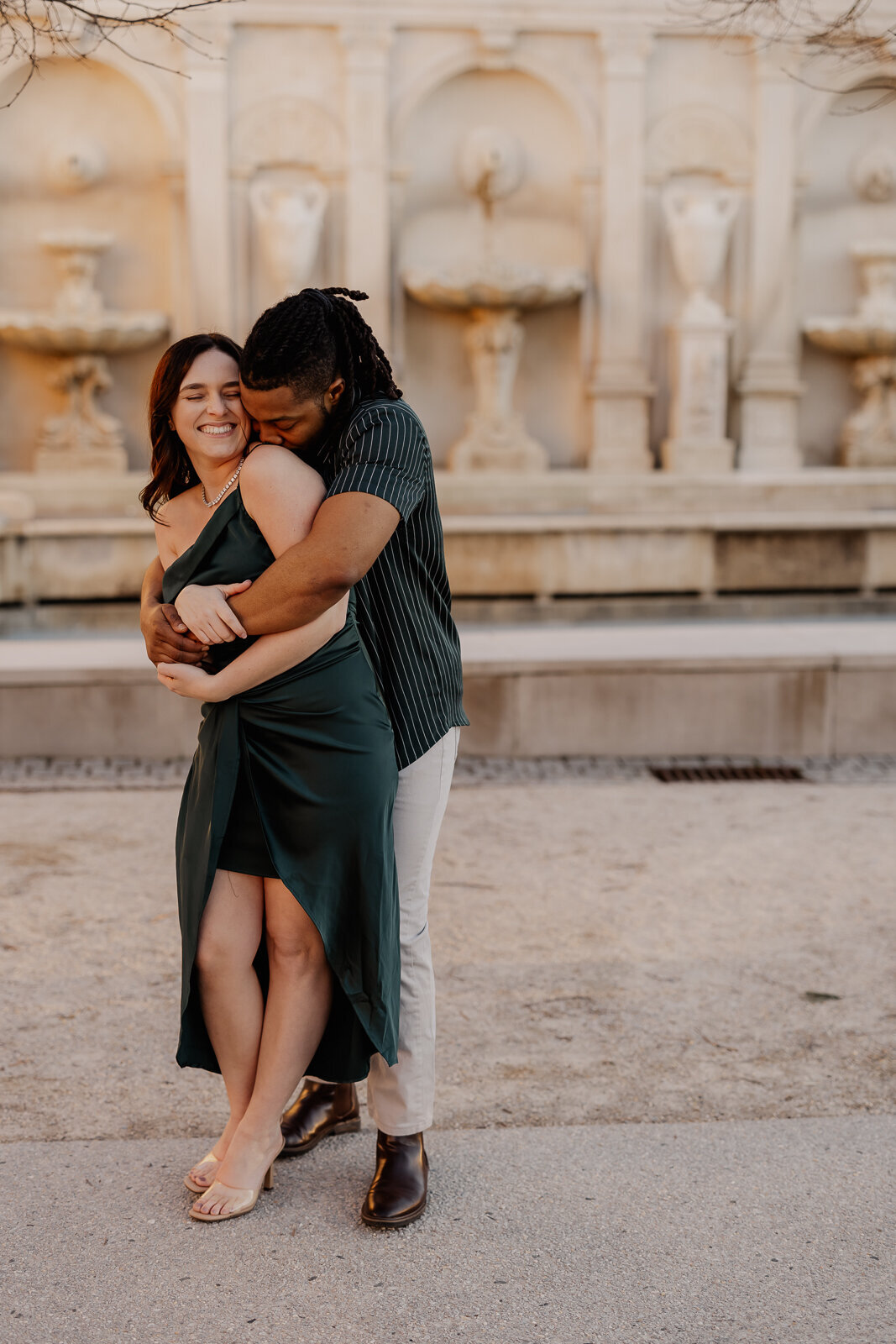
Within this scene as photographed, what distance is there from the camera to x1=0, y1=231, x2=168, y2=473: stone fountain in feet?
47.3

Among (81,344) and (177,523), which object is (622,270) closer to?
(81,344)

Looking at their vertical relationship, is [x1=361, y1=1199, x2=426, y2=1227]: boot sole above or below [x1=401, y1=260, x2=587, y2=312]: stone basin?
below

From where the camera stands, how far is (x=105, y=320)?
567 inches

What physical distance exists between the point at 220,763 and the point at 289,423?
2.05 feet

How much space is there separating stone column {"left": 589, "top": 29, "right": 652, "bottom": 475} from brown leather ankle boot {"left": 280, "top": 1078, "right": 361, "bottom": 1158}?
43.3 ft

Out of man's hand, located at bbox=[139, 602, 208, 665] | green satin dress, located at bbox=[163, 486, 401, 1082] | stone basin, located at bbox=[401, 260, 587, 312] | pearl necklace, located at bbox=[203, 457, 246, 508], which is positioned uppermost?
stone basin, located at bbox=[401, 260, 587, 312]

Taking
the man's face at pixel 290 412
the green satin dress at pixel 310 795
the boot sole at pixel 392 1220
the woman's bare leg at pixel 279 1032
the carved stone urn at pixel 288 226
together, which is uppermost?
the carved stone urn at pixel 288 226

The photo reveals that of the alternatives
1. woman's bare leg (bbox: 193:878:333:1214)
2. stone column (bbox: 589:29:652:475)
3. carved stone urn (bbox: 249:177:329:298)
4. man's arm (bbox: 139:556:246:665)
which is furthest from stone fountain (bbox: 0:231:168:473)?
woman's bare leg (bbox: 193:878:333:1214)

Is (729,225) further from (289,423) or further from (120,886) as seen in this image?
(289,423)

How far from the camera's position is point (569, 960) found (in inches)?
158

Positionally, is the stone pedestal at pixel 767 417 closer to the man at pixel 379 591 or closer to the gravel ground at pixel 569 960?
the gravel ground at pixel 569 960

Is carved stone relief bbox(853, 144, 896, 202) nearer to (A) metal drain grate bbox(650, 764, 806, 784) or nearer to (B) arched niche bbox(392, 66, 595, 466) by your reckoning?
(B) arched niche bbox(392, 66, 595, 466)

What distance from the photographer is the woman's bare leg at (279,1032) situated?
8.32 feet

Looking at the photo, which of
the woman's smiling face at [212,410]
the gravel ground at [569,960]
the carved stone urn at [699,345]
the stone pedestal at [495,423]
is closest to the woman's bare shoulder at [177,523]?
the woman's smiling face at [212,410]
